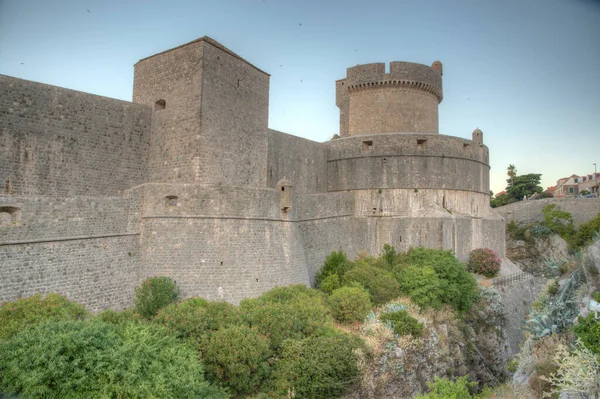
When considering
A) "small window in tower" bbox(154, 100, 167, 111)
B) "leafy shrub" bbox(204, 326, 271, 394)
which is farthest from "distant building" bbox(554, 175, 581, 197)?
"leafy shrub" bbox(204, 326, 271, 394)

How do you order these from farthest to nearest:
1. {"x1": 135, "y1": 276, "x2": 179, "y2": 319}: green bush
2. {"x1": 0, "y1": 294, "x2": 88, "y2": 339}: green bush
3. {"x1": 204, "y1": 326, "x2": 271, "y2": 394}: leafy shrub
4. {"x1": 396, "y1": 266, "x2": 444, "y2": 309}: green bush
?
{"x1": 396, "y1": 266, "x2": 444, "y2": 309}: green bush → {"x1": 135, "y1": 276, "x2": 179, "y2": 319}: green bush → {"x1": 204, "y1": 326, "x2": 271, "y2": 394}: leafy shrub → {"x1": 0, "y1": 294, "x2": 88, "y2": 339}: green bush

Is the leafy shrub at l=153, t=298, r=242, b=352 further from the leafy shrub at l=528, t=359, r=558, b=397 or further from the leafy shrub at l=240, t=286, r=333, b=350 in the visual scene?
the leafy shrub at l=528, t=359, r=558, b=397

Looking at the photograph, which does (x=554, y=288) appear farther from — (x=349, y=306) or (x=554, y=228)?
(x=554, y=228)

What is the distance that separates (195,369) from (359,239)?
13.8m

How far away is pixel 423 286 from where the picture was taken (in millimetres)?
17016

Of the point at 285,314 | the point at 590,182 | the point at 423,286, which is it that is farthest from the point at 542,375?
the point at 590,182

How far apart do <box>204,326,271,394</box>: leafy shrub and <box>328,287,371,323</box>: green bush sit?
13.6 ft

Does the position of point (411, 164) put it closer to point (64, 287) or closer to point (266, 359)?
point (266, 359)

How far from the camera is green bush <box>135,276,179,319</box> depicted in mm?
11961

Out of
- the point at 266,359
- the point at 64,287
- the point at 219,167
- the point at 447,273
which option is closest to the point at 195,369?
the point at 266,359

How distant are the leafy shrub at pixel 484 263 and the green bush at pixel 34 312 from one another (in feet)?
60.3

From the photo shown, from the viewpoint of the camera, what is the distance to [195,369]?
8.88 m

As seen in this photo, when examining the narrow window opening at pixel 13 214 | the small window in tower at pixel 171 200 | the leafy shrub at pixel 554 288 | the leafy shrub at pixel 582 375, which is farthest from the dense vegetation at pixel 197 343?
the leafy shrub at pixel 582 375

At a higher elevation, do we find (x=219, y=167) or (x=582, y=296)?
(x=219, y=167)
